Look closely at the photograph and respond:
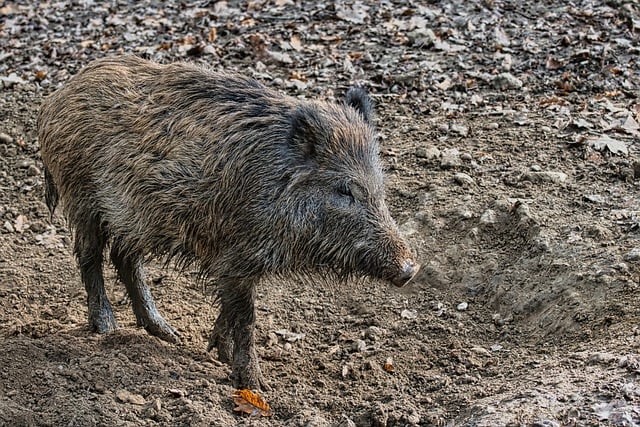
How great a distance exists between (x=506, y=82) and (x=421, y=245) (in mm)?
2516

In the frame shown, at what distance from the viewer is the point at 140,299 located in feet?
19.6

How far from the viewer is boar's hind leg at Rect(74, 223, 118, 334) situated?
578 centimetres

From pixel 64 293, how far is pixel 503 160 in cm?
→ 359

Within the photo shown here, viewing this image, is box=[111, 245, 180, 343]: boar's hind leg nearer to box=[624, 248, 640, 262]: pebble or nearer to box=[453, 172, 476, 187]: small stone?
box=[453, 172, 476, 187]: small stone

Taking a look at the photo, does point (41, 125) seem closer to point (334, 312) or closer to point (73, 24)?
point (334, 312)

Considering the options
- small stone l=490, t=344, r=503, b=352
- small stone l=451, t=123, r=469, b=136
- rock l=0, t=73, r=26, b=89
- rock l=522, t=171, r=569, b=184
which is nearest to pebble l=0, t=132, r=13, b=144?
rock l=0, t=73, r=26, b=89

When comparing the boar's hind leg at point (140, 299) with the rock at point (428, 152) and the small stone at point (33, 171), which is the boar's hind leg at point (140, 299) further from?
the rock at point (428, 152)

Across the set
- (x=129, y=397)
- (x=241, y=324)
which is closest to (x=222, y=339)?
(x=241, y=324)

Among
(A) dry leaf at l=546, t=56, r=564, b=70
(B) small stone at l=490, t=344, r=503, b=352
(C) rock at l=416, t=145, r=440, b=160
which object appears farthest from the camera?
(A) dry leaf at l=546, t=56, r=564, b=70

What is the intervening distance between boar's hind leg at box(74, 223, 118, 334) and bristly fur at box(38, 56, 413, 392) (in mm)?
241

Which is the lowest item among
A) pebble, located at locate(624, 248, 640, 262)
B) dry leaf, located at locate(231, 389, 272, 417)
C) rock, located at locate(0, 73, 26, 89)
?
rock, located at locate(0, 73, 26, 89)

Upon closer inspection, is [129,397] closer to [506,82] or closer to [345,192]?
[345,192]

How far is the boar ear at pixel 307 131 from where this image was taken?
15.7 ft

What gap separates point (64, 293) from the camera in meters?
6.54
